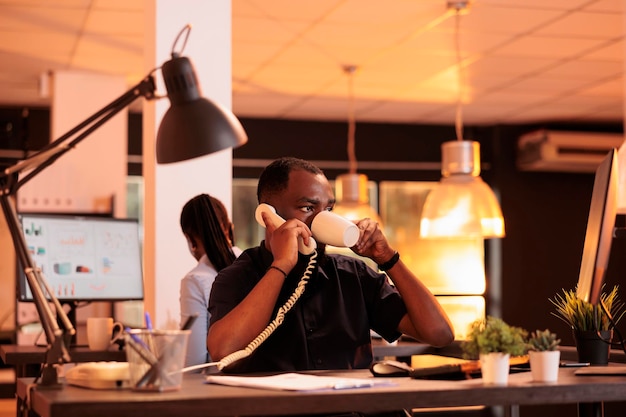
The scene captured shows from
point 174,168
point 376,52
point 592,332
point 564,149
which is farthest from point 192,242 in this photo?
point 564,149

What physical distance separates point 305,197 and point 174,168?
70.2 inches

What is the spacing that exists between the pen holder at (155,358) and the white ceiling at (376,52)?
12.1 feet

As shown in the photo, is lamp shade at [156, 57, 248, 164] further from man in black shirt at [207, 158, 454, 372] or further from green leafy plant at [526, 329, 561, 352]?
green leafy plant at [526, 329, 561, 352]

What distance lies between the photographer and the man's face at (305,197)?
2617mm

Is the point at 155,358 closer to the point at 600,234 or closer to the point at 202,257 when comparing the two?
the point at 600,234

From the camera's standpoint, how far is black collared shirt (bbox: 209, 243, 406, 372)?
8.32 feet

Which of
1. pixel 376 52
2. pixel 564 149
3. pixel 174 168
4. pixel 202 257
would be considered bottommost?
pixel 202 257

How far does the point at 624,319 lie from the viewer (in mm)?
4234

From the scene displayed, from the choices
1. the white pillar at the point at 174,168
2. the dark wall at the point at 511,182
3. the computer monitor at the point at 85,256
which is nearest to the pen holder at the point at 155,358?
the white pillar at the point at 174,168

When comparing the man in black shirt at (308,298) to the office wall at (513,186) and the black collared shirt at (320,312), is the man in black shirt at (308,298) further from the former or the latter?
the office wall at (513,186)

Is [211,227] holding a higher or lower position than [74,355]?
higher

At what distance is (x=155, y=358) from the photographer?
1.84 metres

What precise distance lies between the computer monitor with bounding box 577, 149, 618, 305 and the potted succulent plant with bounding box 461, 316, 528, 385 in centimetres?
24

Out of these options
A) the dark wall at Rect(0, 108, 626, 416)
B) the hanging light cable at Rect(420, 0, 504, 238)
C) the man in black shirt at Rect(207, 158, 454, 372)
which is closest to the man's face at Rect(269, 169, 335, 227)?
the man in black shirt at Rect(207, 158, 454, 372)
